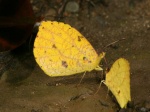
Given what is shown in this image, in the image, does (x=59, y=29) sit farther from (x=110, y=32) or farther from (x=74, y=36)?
(x=110, y=32)

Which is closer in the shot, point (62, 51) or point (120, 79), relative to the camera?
point (120, 79)

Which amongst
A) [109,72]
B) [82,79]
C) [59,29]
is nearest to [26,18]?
[59,29]

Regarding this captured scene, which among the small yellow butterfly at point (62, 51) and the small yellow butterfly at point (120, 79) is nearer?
the small yellow butterfly at point (120, 79)

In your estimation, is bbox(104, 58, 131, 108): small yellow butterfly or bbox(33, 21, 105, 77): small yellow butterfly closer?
bbox(104, 58, 131, 108): small yellow butterfly

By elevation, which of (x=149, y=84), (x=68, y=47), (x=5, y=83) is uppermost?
(x=68, y=47)
